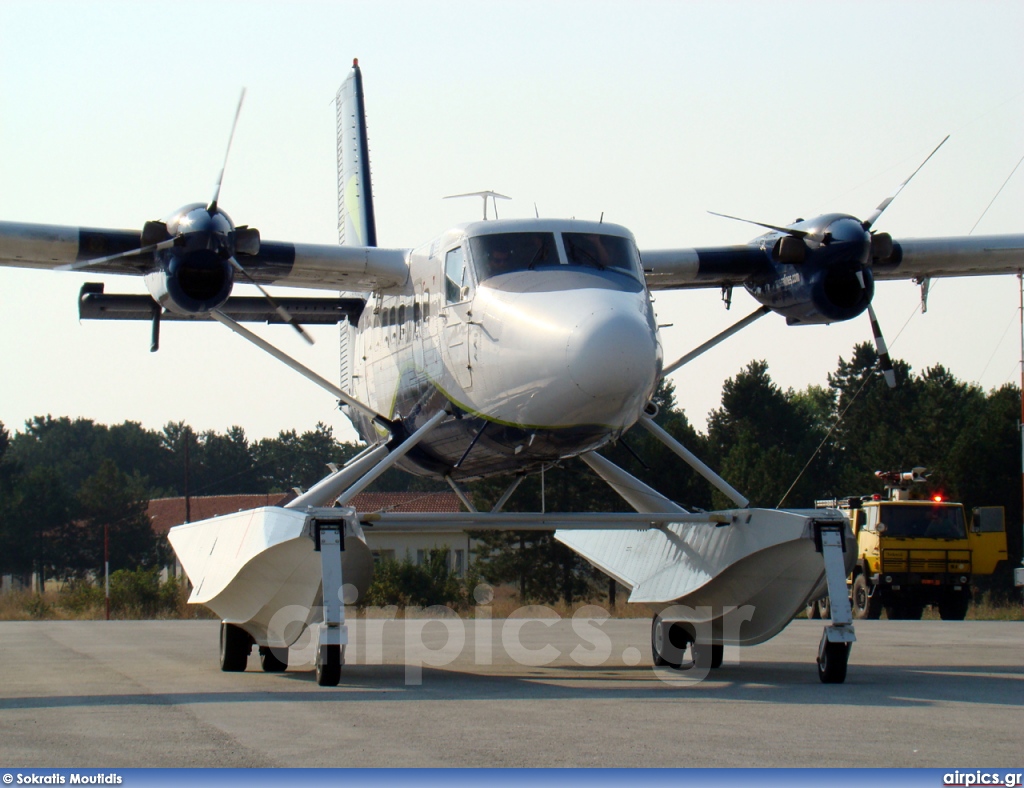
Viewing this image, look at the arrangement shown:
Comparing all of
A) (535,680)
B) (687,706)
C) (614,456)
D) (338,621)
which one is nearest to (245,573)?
(338,621)

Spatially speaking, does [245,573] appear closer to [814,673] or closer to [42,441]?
[814,673]

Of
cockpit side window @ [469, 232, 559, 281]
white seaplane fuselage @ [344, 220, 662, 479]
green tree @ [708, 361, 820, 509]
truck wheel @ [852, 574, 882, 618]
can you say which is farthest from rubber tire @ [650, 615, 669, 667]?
green tree @ [708, 361, 820, 509]

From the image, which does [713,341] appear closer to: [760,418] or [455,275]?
[455,275]

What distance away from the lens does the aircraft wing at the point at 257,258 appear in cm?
1176

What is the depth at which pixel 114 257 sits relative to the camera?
11617 millimetres

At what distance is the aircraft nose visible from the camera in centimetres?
949

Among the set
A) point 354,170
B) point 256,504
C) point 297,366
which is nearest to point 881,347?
point 297,366

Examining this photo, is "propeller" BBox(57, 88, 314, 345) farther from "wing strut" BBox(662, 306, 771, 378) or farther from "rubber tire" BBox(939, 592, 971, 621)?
"rubber tire" BBox(939, 592, 971, 621)

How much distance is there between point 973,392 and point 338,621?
52094 millimetres

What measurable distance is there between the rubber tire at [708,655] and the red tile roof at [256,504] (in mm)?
39932

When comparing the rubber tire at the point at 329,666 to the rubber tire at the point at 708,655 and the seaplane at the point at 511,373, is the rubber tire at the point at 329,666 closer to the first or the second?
the seaplane at the point at 511,373

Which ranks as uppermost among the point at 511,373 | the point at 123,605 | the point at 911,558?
the point at 511,373

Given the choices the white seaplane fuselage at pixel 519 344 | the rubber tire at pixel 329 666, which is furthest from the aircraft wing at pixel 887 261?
the rubber tire at pixel 329 666

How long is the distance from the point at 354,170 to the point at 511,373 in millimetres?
8011
